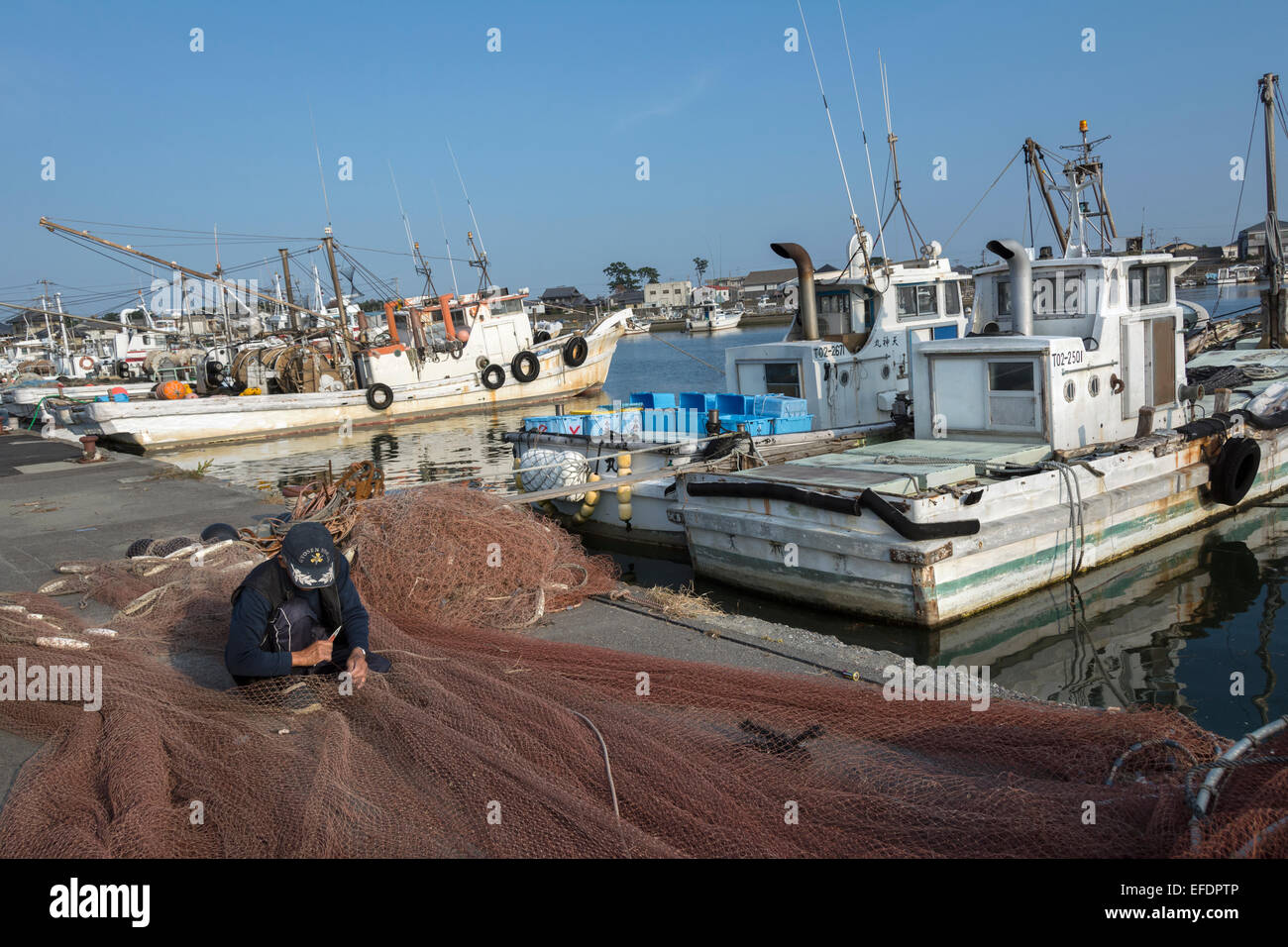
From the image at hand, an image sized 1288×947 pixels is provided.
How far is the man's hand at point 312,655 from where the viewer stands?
186 inches

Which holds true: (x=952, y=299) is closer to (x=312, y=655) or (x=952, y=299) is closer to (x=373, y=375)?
(x=312, y=655)

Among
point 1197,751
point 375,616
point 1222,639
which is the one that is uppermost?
point 375,616

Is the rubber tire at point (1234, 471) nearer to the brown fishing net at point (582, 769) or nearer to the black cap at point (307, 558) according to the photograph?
the brown fishing net at point (582, 769)

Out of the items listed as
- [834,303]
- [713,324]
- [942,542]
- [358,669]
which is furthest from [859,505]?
[713,324]

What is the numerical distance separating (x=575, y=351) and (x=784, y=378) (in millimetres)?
20429

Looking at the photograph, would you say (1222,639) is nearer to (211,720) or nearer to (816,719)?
(816,719)

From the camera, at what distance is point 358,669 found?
4.57 m

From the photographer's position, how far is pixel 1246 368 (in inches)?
582

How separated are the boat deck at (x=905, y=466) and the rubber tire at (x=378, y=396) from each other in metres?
22.4

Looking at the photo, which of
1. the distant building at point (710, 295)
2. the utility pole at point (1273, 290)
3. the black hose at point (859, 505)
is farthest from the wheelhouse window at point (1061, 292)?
the distant building at point (710, 295)

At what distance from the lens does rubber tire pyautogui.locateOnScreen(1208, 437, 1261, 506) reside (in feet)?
36.1

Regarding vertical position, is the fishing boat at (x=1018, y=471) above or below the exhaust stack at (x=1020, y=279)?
below
